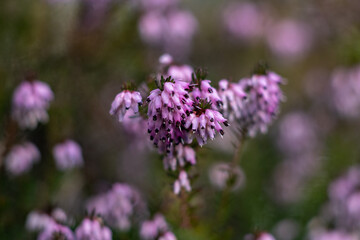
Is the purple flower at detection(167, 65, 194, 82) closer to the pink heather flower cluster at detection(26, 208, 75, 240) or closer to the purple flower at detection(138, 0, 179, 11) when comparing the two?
the pink heather flower cluster at detection(26, 208, 75, 240)

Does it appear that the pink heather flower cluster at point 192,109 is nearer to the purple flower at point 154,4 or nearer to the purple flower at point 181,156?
the purple flower at point 181,156

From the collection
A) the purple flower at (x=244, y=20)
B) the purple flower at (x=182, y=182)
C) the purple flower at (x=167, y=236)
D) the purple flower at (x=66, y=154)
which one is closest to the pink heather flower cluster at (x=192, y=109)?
the purple flower at (x=182, y=182)

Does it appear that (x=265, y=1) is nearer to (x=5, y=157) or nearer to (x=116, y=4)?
(x=116, y=4)

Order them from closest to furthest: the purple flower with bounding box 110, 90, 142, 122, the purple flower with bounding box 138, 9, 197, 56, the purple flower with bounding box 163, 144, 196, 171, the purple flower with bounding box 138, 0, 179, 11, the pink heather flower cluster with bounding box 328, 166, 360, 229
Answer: the purple flower with bounding box 110, 90, 142, 122, the purple flower with bounding box 163, 144, 196, 171, the pink heather flower cluster with bounding box 328, 166, 360, 229, the purple flower with bounding box 138, 9, 197, 56, the purple flower with bounding box 138, 0, 179, 11

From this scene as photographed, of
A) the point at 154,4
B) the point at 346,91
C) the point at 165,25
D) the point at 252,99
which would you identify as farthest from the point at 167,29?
the point at 252,99

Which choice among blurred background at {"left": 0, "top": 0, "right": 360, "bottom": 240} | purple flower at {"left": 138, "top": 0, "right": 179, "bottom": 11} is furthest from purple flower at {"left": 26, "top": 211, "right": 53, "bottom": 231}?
purple flower at {"left": 138, "top": 0, "right": 179, "bottom": 11}

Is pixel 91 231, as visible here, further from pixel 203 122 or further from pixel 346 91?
pixel 346 91
